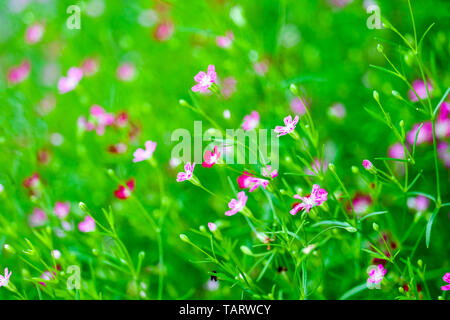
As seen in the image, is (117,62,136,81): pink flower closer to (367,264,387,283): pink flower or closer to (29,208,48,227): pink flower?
(29,208,48,227): pink flower

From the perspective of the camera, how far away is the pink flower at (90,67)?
6.75ft

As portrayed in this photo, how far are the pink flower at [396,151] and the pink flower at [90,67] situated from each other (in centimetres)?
128

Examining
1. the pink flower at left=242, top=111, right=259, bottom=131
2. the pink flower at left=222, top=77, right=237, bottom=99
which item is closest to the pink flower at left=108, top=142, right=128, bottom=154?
the pink flower at left=222, top=77, right=237, bottom=99

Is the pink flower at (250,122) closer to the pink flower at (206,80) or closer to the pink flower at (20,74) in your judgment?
the pink flower at (206,80)

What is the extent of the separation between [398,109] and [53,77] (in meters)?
1.73

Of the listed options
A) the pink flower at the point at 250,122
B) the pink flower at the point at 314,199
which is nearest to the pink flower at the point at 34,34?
the pink flower at the point at 250,122

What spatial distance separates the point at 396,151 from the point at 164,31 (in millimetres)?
1142

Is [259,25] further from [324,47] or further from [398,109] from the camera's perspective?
[398,109]

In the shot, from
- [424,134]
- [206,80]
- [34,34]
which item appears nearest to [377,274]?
[206,80]

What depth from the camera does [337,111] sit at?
5.39 feet

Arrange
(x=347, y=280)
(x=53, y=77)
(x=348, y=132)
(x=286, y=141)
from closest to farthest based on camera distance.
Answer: (x=347, y=280), (x=286, y=141), (x=348, y=132), (x=53, y=77)

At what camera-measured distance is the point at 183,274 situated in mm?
1552

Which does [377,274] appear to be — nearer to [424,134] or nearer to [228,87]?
[424,134]
